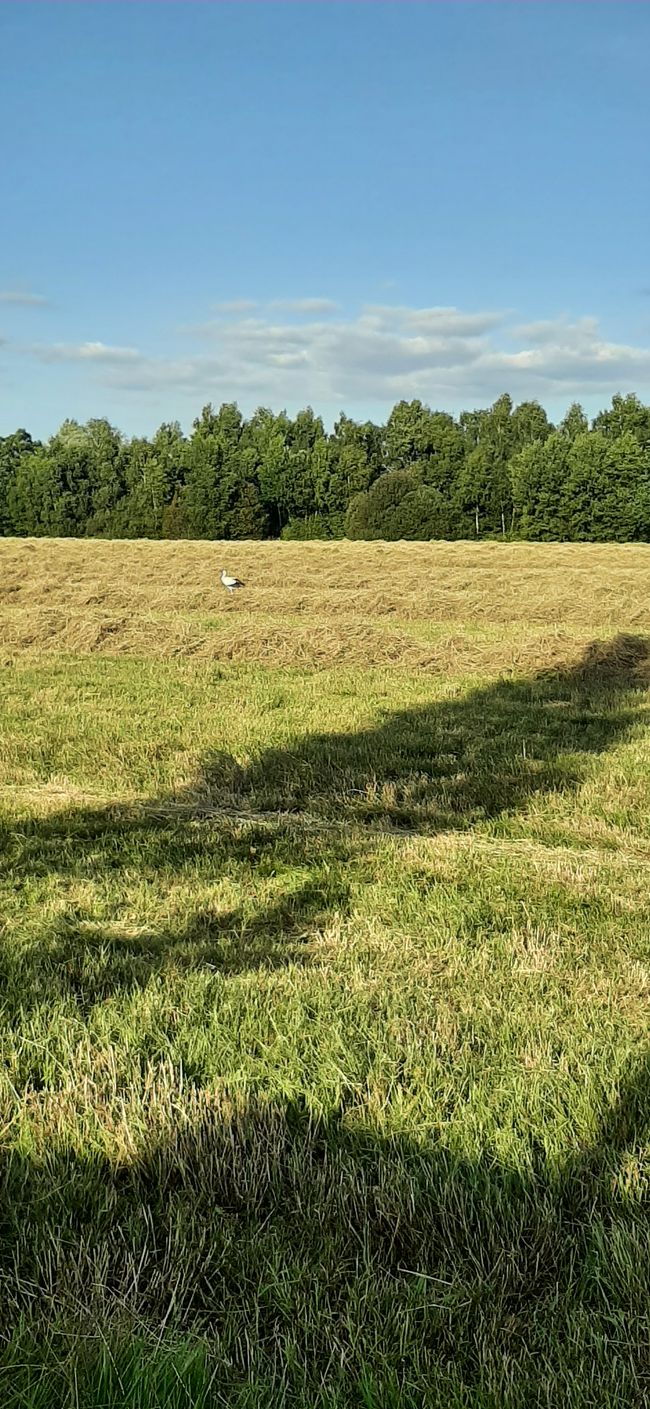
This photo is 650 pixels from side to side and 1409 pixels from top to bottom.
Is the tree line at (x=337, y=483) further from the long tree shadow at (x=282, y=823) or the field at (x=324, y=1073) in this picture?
the field at (x=324, y=1073)

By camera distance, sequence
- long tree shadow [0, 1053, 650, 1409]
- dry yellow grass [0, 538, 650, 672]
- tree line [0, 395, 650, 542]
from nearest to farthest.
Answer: long tree shadow [0, 1053, 650, 1409] → dry yellow grass [0, 538, 650, 672] → tree line [0, 395, 650, 542]

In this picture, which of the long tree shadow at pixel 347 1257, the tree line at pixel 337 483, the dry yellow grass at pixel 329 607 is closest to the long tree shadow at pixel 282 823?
the long tree shadow at pixel 347 1257

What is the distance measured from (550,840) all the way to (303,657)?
27.9ft

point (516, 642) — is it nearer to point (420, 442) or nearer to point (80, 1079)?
point (80, 1079)

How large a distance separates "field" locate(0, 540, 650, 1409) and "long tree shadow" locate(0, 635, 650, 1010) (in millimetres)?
29

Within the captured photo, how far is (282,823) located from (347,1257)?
4.11 m

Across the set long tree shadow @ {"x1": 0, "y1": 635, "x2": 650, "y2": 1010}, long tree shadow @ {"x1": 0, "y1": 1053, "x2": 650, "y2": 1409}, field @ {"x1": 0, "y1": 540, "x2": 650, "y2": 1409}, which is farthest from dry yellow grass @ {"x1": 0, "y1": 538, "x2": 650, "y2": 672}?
long tree shadow @ {"x1": 0, "y1": 1053, "x2": 650, "y2": 1409}

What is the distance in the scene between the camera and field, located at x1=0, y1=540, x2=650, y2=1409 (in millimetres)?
2137

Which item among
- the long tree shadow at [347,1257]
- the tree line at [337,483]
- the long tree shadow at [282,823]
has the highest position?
the tree line at [337,483]

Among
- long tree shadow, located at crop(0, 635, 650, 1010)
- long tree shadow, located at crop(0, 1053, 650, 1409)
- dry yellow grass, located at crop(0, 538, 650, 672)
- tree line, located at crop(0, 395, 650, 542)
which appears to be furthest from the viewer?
tree line, located at crop(0, 395, 650, 542)

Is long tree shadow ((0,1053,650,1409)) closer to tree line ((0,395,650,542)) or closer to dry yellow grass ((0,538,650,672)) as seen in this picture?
dry yellow grass ((0,538,650,672))

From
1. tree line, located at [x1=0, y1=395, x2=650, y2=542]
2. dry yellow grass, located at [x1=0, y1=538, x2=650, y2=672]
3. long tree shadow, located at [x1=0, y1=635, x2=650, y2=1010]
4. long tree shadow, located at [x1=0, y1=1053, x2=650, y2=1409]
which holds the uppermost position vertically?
tree line, located at [x1=0, y1=395, x2=650, y2=542]

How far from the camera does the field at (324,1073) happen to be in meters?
2.14

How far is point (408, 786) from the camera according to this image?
7.34m
